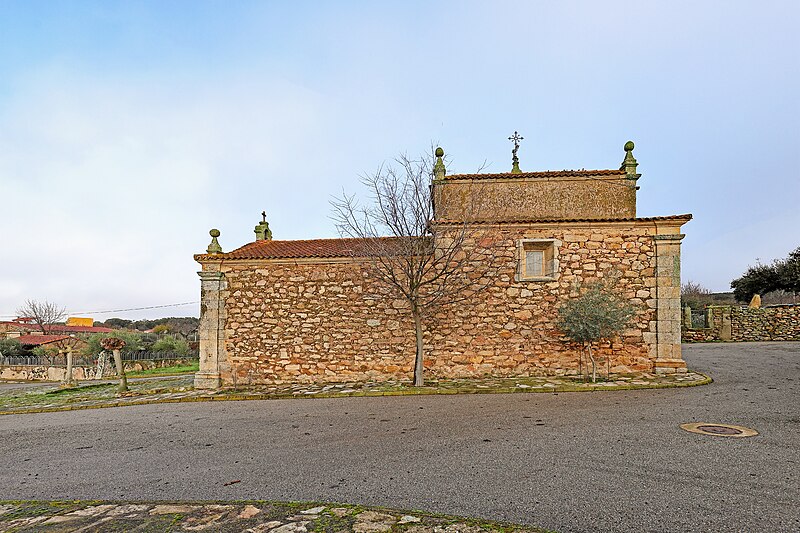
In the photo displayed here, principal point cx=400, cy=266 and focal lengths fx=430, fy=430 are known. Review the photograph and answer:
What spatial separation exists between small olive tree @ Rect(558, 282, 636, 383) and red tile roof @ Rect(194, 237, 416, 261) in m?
4.62

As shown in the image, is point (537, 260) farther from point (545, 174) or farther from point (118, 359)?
point (118, 359)

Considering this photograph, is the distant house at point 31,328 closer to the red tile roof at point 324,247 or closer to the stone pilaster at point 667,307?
the red tile roof at point 324,247

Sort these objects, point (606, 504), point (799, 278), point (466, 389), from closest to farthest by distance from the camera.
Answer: point (606, 504) < point (466, 389) < point (799, 278)

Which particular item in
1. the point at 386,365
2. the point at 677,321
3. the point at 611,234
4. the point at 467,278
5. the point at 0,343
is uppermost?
the point at 611,234

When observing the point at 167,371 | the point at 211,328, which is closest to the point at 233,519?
the point at 211,328

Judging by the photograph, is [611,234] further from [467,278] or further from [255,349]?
[255,349]

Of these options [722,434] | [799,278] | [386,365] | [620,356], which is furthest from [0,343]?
[799,278]

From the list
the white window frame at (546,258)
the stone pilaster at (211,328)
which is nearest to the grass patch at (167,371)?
the stone pilaster at (211,328)

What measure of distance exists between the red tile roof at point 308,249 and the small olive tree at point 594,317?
462 cm

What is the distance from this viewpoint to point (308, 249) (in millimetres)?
12586

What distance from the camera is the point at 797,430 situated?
592 centimetres

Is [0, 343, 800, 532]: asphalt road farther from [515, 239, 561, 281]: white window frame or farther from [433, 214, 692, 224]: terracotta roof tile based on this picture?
[433, 214, 692, 224]: terracotta roof tile

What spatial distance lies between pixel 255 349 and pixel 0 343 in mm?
27704

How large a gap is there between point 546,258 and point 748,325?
17.3m
